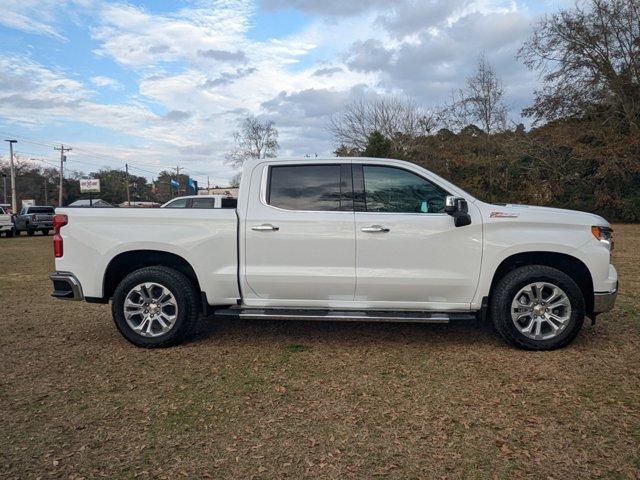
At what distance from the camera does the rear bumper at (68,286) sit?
4.96 m

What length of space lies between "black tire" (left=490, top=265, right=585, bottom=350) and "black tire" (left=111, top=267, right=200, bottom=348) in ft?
9.71

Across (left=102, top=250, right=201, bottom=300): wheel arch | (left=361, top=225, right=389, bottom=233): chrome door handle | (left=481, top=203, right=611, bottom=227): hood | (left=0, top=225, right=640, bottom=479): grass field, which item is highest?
(left=481, top=203, right=611, bottom=227): hood


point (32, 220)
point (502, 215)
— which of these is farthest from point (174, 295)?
point (32, 220)

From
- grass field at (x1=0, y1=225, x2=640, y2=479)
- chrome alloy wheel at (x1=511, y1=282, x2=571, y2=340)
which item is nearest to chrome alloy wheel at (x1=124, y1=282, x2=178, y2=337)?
grass field at (x1=0, y1=225, x2=640, y2=479)

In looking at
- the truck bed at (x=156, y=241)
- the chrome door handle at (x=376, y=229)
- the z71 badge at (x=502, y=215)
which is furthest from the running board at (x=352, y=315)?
the z71 badge at (x=502, y=215)

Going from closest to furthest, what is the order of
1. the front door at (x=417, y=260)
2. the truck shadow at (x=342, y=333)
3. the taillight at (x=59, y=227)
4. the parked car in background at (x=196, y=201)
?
1. the front door at (x=417, y=260)
2. the taillight at (x=59, y=227)
3. the truck shadow at (x=342, y=333)
4. the parked car in background at (x=196, y=201)

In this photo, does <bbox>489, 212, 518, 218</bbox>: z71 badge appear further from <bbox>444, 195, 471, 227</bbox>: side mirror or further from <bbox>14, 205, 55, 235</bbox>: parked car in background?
<bbox>14, 205, 55, 235</bbox>: parked car in background

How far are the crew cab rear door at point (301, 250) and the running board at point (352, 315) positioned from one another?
10 centimetres

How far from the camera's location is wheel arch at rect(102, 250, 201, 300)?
5.02 metres

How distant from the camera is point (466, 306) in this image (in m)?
4.71

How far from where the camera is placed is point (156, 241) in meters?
4.88

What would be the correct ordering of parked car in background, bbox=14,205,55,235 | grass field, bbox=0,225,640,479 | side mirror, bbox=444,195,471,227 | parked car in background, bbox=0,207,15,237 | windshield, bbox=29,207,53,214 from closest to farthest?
1. grass field, bbox=0,225,640,479
2. side mirror, bbox=444,195,471,227
3. parked car in background, bbox=0,207,15,237
4. parked car in background, bbox=14,205,55,235
5. windshield, bbox=29,207,53,214

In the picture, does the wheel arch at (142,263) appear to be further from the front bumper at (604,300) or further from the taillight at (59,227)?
the front bumper at (604,300)

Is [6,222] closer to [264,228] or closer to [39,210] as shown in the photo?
[39,210]
